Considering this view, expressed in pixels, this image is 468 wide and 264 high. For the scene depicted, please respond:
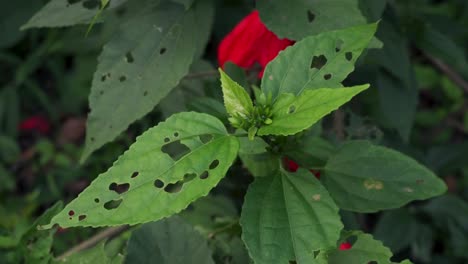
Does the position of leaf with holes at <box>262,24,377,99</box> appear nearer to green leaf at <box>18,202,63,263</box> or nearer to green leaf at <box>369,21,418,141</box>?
green leaf at <box>18,202,63,263</box>

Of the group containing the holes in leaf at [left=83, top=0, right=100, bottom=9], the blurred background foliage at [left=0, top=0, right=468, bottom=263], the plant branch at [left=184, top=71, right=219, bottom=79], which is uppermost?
the holes in leaf at [left=83, top=0, right=100, bottom=9]

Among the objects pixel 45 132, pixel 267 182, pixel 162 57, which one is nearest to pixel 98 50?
pixel 45 132

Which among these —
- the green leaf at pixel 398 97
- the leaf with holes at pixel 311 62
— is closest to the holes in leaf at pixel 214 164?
the leaf with holes at pixel 311 62

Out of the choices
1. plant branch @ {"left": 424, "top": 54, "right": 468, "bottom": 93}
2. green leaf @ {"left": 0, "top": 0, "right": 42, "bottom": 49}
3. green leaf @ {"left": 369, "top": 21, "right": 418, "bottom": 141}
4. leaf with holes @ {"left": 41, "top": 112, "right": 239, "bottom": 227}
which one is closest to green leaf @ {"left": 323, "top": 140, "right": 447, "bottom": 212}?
leaf with holes @ {"left": 41, "top": 112, "right": 239, "bottom": 227}

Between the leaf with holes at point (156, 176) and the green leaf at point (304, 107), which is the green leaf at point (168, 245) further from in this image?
the green leaf at point (304, 107)

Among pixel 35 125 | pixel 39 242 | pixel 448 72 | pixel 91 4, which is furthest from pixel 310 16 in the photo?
pixel 35 125
